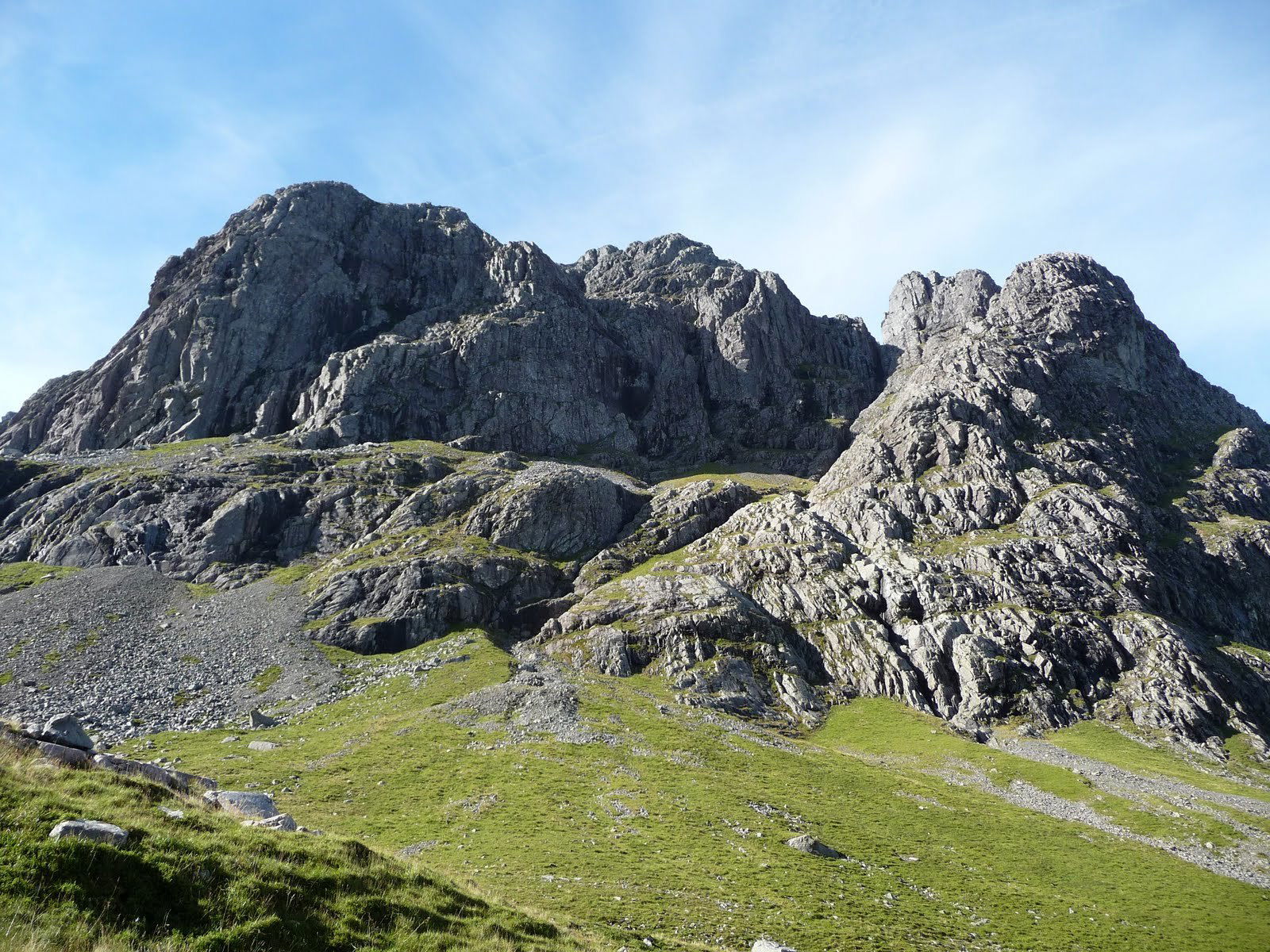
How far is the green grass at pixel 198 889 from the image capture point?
1325 centimetres

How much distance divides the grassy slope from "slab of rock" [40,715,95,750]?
49.2 ft

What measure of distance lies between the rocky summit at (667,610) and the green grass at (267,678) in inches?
36.1

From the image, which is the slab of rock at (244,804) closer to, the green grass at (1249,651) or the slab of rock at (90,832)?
the slab of rock at (90,832)

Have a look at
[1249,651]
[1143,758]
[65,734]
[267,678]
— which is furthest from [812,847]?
[1249,651]

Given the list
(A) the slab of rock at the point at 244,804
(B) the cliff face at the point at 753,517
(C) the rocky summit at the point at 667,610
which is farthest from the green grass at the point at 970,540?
(A) the slab of rock at the point at 244,804

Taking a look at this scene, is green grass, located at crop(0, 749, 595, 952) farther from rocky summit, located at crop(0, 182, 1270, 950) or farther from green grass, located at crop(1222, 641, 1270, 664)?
green grass, located at crop(1222, 641, 1270, 664)

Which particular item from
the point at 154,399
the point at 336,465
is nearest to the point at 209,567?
the point at 336,465

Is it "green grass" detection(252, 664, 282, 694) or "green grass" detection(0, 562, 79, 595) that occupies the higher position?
"green grass" detection(0, 562, 79, 595)

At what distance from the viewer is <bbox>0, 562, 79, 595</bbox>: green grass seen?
103 m

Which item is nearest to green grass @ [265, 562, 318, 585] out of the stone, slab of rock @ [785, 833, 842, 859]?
the stone

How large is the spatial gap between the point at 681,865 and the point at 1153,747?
77.3 metres

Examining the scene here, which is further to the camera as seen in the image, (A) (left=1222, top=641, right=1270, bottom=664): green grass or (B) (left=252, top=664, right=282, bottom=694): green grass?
(A) (left=1222, top=641, right=1270, bottom=664): green grass

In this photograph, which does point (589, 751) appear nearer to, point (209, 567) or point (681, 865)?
point (681, 865)

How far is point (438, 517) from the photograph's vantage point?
137250mm
